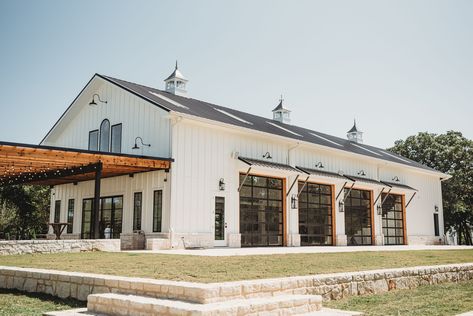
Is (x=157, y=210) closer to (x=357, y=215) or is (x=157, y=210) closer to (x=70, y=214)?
(x=70, y=214)

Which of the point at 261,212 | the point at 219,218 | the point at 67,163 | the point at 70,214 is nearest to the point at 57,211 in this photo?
the point at 70,214

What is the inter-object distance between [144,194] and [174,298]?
13048 millimetres

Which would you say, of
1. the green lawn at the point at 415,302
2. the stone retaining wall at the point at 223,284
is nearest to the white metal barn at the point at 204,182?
the stone retaining wall at the point at 223,284

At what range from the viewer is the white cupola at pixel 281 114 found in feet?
101

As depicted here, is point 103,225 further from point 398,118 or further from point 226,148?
point 398,118

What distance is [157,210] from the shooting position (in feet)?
60.7

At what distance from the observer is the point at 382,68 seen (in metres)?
19.2

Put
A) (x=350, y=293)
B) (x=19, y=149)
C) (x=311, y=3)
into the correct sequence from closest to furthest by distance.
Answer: (x=350, y=293) < (x=19, y=149) < (x=311, y=3)

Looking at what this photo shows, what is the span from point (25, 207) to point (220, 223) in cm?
2128

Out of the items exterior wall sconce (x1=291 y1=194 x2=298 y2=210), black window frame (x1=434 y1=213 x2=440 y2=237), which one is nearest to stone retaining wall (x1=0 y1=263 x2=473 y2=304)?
exterior wall sconce (x1=291 y1=194 x2=298 y2=210)

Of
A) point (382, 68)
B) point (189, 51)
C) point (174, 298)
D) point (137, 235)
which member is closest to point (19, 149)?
point (137, 235)

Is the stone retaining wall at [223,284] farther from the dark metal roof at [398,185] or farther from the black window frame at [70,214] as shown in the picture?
the dark metal roof at [398,185]

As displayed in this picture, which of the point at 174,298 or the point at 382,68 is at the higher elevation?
the point at 382,68

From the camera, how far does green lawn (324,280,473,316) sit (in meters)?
7.53
